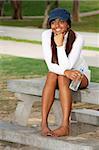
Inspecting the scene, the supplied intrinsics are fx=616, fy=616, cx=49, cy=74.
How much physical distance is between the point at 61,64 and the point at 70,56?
4.3 inches

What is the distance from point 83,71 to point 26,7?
35949 millimetres

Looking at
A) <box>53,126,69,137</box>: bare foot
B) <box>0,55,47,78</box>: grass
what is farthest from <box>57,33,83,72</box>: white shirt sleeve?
<box>0,55,47,78</box>: grass

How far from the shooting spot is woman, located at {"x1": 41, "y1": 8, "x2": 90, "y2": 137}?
4.96 m

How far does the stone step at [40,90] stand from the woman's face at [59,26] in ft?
1.77

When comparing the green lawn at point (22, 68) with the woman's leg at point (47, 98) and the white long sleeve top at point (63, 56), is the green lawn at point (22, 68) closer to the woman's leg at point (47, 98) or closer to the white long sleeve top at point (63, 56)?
the white long sleeve top at point (63, 56)

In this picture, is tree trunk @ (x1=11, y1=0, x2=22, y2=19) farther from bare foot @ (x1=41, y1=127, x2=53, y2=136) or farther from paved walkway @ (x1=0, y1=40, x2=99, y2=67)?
bare foot @ (x1=41, y1=127, x2=53, y2=136)

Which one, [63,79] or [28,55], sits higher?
[63,79]

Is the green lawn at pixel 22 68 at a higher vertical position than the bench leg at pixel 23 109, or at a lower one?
lower

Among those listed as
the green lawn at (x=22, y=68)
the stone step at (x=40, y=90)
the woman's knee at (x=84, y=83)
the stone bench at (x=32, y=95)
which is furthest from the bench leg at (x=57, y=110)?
the green lawn at (x=22, y=68)

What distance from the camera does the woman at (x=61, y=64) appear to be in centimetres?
496

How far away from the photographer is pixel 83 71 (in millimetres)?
5312

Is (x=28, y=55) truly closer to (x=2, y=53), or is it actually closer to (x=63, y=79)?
(x=2, y=53)

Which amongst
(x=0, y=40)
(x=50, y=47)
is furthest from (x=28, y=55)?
(x=50, y=47)

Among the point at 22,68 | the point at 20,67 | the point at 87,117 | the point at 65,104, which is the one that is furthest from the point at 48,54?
the point at 20,67
